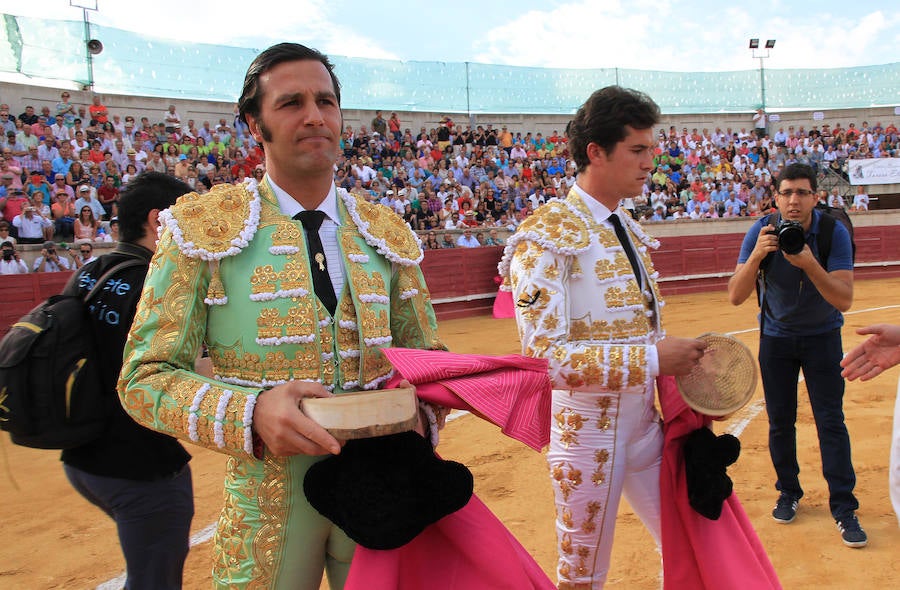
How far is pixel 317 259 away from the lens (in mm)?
1406

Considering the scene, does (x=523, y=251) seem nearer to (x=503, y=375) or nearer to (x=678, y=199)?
(x=503, y=375)

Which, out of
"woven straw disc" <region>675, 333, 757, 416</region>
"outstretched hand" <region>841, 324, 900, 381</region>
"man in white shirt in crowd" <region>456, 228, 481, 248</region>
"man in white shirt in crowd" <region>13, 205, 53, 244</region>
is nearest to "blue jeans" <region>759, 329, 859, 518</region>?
"outstretched hand" <region>841, 324, 900, 381</region>

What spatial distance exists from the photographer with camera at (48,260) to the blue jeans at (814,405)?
27.7ft

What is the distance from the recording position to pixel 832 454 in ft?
10.5

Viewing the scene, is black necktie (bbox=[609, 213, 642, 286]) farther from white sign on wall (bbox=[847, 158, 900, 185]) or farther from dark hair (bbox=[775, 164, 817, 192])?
white sign on wall (bbox=[847, 158, 900, 185])

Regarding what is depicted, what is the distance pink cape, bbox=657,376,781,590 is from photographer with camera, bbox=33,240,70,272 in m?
8.87

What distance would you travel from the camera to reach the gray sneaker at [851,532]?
309 centimetres

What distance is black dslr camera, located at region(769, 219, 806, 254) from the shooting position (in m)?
2.99

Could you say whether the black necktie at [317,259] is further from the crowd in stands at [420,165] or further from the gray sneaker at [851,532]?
the crowd in stands at [420,165]

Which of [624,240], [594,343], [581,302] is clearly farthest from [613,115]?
[594,343]

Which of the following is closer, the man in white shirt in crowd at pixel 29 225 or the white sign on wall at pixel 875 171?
the man in white shirt in crowd at pixel 29 225

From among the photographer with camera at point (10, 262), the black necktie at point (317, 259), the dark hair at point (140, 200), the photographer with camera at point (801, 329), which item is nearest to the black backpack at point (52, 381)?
the dark hair at point (140, 200)

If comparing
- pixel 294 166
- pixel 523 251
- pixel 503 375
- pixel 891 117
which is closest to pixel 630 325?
pixel 523 251

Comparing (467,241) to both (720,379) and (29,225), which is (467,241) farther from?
(720,379)
